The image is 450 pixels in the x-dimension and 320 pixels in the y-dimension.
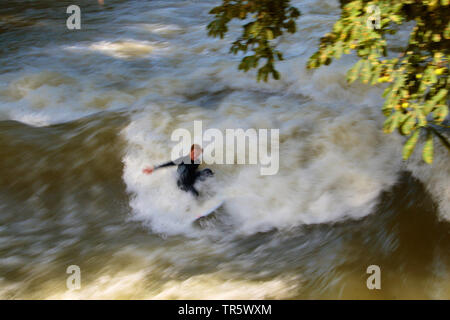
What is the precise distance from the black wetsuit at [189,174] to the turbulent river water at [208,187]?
0.88 feet

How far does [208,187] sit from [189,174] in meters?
0.49

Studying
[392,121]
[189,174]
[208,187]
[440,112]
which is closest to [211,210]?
[208,187]

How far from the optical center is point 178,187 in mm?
6559

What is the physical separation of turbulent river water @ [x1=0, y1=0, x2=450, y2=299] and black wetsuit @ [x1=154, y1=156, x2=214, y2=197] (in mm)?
268

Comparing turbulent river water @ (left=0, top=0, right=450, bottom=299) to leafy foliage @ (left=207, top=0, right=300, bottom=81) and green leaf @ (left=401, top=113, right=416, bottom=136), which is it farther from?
leafy foliage @ (left=207, top=0, right=300, bottom=81)

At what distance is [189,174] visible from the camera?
20.2 feet

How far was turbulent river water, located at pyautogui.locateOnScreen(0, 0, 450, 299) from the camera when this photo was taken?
4.79 m

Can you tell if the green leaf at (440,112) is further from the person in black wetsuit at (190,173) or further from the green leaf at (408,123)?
the person in black wetsuit at (190,173)

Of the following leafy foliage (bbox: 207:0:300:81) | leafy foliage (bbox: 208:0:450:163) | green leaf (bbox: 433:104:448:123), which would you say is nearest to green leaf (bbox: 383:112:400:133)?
leafy foliage (bbox: 208:0:450:163)

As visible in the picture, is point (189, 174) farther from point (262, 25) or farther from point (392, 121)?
point (392, 121)

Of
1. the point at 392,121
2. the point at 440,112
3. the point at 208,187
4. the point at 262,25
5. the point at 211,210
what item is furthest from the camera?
the point at 208,187

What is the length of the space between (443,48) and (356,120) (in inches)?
123

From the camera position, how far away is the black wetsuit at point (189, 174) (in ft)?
20.0

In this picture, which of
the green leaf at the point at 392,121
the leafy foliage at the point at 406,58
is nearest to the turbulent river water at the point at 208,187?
the green leaf at the point at 392,121
